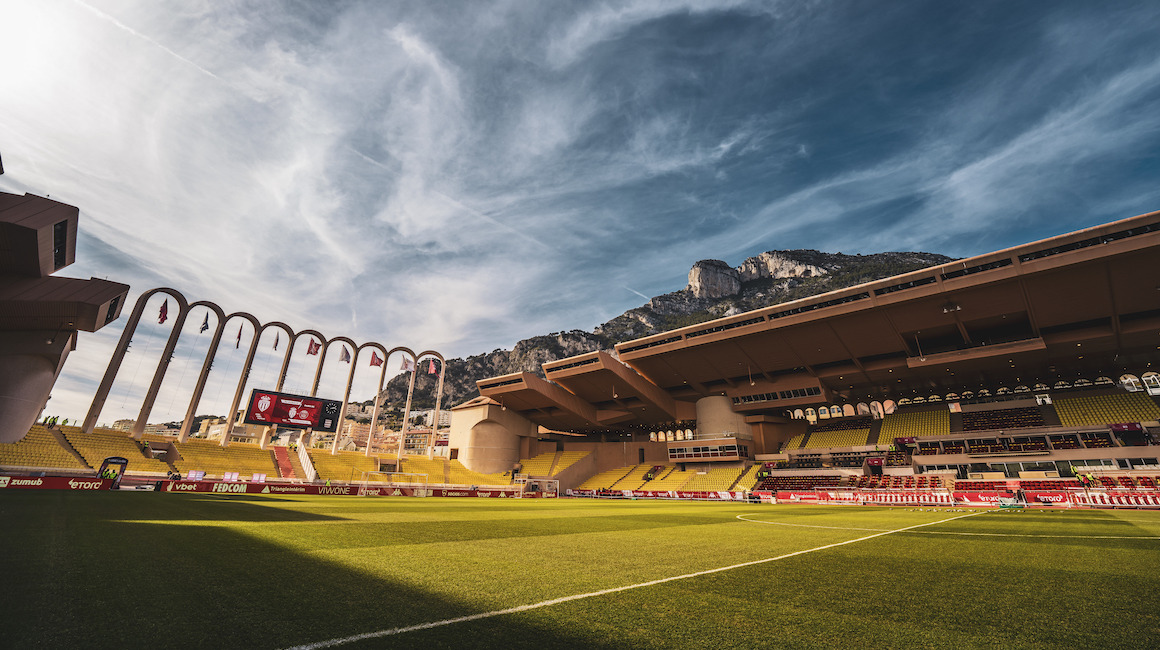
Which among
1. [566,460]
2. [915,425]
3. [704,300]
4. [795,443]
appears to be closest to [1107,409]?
[915,425]

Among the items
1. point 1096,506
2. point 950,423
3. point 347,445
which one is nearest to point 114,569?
point 1096,506

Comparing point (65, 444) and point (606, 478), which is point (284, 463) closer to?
point (65, 444)

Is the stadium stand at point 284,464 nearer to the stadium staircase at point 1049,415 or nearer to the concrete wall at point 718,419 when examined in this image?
the concrete wall at point 718,419

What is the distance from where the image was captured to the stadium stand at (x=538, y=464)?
60.8 meters

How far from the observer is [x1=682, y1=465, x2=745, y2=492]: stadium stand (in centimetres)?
4816

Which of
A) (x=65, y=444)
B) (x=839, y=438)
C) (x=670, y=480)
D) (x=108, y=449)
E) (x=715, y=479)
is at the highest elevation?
(x=839, y=438)

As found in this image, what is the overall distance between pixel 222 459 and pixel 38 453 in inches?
502

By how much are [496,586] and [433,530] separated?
7172 millimetres

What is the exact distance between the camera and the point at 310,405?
4359 centimetres

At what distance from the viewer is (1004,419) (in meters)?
41.9

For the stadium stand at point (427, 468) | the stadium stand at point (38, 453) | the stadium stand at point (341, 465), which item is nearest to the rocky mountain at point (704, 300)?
the stadium stand at point (427, 468)

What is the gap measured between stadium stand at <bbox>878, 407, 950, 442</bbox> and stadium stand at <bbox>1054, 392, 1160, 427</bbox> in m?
8.37

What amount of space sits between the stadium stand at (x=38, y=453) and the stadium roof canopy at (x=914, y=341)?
34545 mm

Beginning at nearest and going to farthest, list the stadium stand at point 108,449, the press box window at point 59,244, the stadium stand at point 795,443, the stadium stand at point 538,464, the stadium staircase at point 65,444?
the press box window at point 59,244
the stadium staircase at point 65,444
the stadium stand at point 108,449
the stadium stand at point 795,443
the stadium stand at point 538,464
